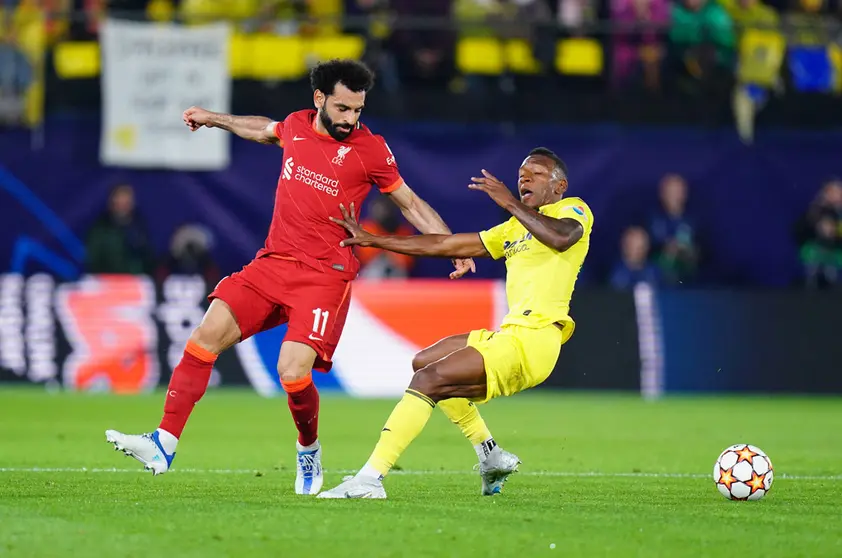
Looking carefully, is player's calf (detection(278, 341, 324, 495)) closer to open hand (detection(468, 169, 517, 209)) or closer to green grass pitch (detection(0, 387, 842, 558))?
green grass pitch (detection(0, 387, 842, 558))

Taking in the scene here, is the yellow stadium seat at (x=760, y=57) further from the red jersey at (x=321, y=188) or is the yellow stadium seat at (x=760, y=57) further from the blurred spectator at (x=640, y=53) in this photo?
the red jersey at (x=321, y=188)

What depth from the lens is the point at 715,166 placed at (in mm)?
18688

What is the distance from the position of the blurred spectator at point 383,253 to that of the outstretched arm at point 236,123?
28.9 feet

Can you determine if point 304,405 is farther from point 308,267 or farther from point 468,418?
point 468,418

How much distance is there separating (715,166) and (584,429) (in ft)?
19.3

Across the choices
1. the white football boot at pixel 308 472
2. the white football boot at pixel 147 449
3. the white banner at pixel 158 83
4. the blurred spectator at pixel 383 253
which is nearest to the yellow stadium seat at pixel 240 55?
the white banner at pixel 158 83

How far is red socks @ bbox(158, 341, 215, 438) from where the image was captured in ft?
27.3

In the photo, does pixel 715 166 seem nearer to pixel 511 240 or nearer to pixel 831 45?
pixel 831 45

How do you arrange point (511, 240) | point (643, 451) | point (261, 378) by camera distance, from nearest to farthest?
1. point (511, 240)
2. point (643, 451)
3. point (261, 378)

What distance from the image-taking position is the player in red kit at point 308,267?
845cm

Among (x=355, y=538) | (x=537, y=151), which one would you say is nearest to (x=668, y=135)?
(x=537, y=151)

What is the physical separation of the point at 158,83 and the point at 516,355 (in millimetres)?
10663

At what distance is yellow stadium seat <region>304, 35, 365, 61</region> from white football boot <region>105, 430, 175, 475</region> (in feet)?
34.7

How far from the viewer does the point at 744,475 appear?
8422mm
